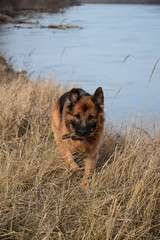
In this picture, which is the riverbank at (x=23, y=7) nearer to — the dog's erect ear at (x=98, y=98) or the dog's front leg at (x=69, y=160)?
the dog's front leg at (x=69, y=160)

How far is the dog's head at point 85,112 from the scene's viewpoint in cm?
368

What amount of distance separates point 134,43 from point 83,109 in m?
16.6

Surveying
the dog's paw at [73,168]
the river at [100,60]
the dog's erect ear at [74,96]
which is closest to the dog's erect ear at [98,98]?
the dog's erect ear at [74,96]

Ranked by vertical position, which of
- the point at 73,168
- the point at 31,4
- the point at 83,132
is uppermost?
the point at 83,132

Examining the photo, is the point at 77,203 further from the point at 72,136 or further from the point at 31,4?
the point at 31,4

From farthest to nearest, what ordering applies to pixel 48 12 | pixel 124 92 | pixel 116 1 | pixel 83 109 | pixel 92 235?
pixel 116 1 < pixel 48 12 < pixel 124 92 < pixel 83 109 < pixel 92 235

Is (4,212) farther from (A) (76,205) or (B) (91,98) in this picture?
(B) (91,98)

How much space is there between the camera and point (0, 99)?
18.1 feet

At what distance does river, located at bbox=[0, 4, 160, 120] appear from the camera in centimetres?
953

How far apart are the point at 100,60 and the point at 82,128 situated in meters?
12.2

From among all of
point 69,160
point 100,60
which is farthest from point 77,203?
point 100,60

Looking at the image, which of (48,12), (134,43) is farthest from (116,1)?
(134,43)

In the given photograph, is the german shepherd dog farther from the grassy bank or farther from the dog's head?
the grassy bank

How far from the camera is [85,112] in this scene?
3.70 m
